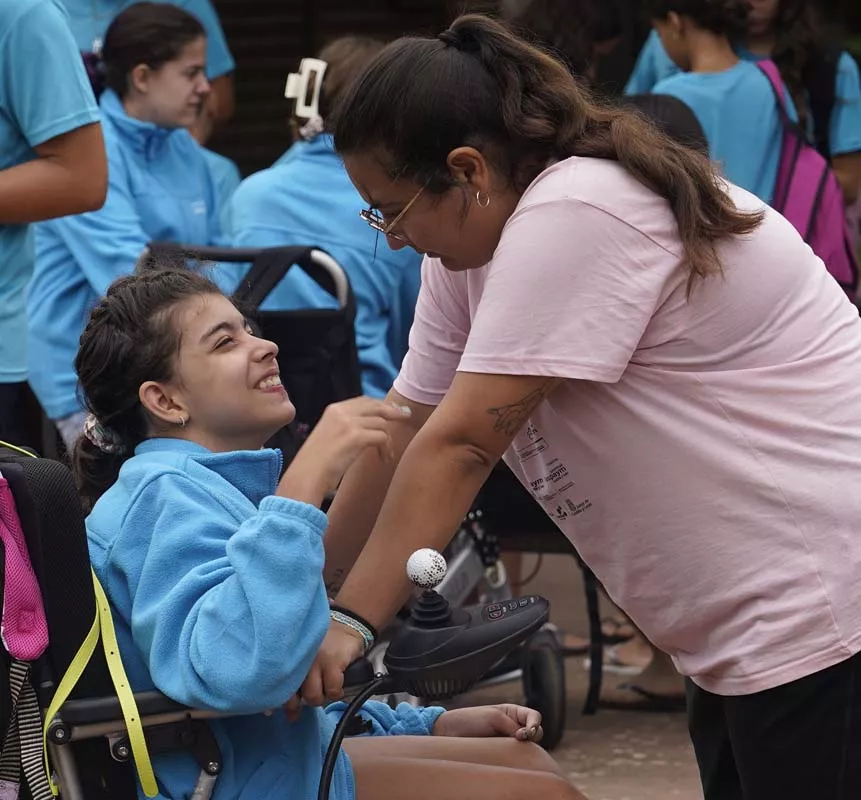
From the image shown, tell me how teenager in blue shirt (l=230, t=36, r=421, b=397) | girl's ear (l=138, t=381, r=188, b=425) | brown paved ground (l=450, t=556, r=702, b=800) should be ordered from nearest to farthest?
1. girl's ear (l=138, t=381, r=188, b=425)
2. brown paved ground (l=450, t=556, r=702, b=800)
3. teenager in blue shirt (l=230, t=36, r=421, b=397)

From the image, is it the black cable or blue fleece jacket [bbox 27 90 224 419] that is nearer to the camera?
the black cable

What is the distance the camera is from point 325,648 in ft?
6.95

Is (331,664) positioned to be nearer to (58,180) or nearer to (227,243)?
(58,180)

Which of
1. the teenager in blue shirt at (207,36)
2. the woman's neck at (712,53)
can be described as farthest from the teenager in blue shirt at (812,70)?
the teenager in blue shirt at (207,36)

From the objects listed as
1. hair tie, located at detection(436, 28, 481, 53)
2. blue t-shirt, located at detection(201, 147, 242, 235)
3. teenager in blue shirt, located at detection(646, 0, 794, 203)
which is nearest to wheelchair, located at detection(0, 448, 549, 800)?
hair tie, located at detection(436, 28, 481, 53)

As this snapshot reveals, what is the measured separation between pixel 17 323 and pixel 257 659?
1.59m

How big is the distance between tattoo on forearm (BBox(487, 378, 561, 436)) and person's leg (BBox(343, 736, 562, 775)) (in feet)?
2.03

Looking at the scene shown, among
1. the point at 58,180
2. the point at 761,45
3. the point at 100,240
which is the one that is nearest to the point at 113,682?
the point at 58,180

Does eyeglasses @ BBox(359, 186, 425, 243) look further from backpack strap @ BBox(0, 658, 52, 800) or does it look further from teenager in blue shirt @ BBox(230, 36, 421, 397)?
teenager in blue shirt @ BBox(230, 36, 421, 397)

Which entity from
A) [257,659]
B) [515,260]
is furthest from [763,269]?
[257,659]

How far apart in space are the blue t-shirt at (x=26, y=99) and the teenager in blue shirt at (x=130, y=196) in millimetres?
1007

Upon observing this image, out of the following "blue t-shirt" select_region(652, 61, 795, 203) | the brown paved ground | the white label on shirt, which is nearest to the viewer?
the white label on shirt

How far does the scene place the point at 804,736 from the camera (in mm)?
2203

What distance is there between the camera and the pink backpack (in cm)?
427
